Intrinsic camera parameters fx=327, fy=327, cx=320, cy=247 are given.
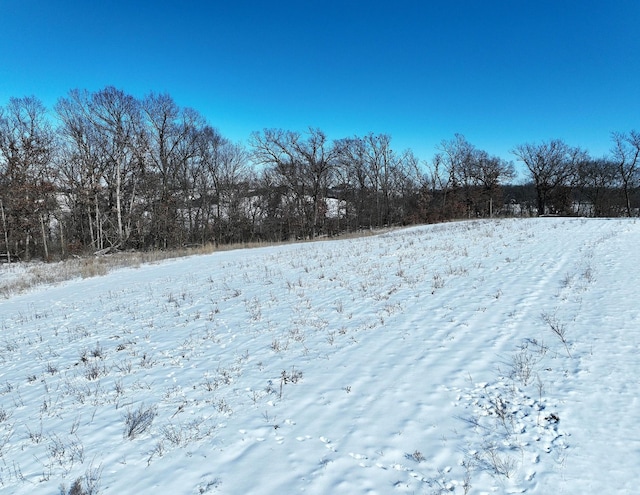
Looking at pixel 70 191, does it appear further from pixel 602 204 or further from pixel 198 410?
pixel 602 204

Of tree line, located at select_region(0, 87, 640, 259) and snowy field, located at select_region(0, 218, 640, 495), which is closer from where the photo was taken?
snowy field, located at select_region(0, 218, 640, 495)

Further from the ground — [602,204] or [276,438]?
[602,204]

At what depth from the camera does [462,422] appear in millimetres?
3277

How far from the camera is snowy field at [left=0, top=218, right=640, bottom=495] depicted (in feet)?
9.07

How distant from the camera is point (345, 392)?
3984 millimetres

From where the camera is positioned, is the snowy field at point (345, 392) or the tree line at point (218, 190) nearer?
the snowy field at point (345, 392)

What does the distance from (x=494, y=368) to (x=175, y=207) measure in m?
33.3

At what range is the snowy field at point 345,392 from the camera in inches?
109

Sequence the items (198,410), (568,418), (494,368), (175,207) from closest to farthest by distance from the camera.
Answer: (568,418)
(198,410)
(494,368)
(175,207)

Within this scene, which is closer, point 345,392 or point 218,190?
point 345,392

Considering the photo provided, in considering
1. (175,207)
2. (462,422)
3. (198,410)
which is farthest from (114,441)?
(175,207)

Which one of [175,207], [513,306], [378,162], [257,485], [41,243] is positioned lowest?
[257,485]

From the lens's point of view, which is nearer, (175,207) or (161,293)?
(161,293)

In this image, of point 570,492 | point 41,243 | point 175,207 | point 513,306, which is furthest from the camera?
point 175,207
